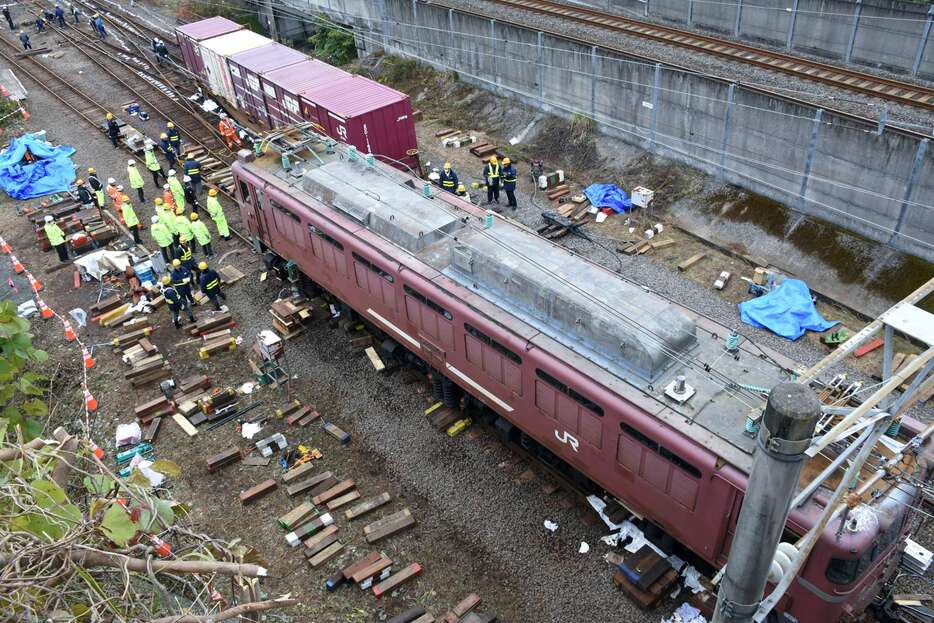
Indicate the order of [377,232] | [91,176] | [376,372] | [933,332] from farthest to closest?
1. [91,176]
2. [376,372]
3. [377,232]
4. [933,332]

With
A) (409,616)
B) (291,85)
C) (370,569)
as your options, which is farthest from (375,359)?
(291,85)

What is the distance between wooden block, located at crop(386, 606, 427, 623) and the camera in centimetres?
1076

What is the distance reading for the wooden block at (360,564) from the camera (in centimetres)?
1145

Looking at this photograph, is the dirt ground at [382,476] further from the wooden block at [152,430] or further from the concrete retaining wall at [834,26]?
the concrete retaining wall at [834,26]

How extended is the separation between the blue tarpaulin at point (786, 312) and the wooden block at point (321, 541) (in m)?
9.92

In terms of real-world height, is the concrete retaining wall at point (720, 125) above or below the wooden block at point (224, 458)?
above

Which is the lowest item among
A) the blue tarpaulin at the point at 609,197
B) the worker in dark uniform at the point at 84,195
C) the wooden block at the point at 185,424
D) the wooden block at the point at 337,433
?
the wooden block at the point at 337,433

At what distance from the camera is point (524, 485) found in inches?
503

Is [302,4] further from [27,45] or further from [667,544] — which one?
[667,544]

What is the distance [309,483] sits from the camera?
515 inches

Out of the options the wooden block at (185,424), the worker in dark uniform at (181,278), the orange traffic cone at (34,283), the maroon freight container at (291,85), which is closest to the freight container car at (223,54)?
the maroon freight container at (291,85)

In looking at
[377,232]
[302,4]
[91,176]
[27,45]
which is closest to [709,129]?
[377,232]

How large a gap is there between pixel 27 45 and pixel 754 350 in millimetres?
35826

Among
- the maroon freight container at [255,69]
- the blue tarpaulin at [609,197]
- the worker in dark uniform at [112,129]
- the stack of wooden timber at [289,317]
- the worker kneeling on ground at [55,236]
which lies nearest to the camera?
the stack of wooden timber at [289,317]
